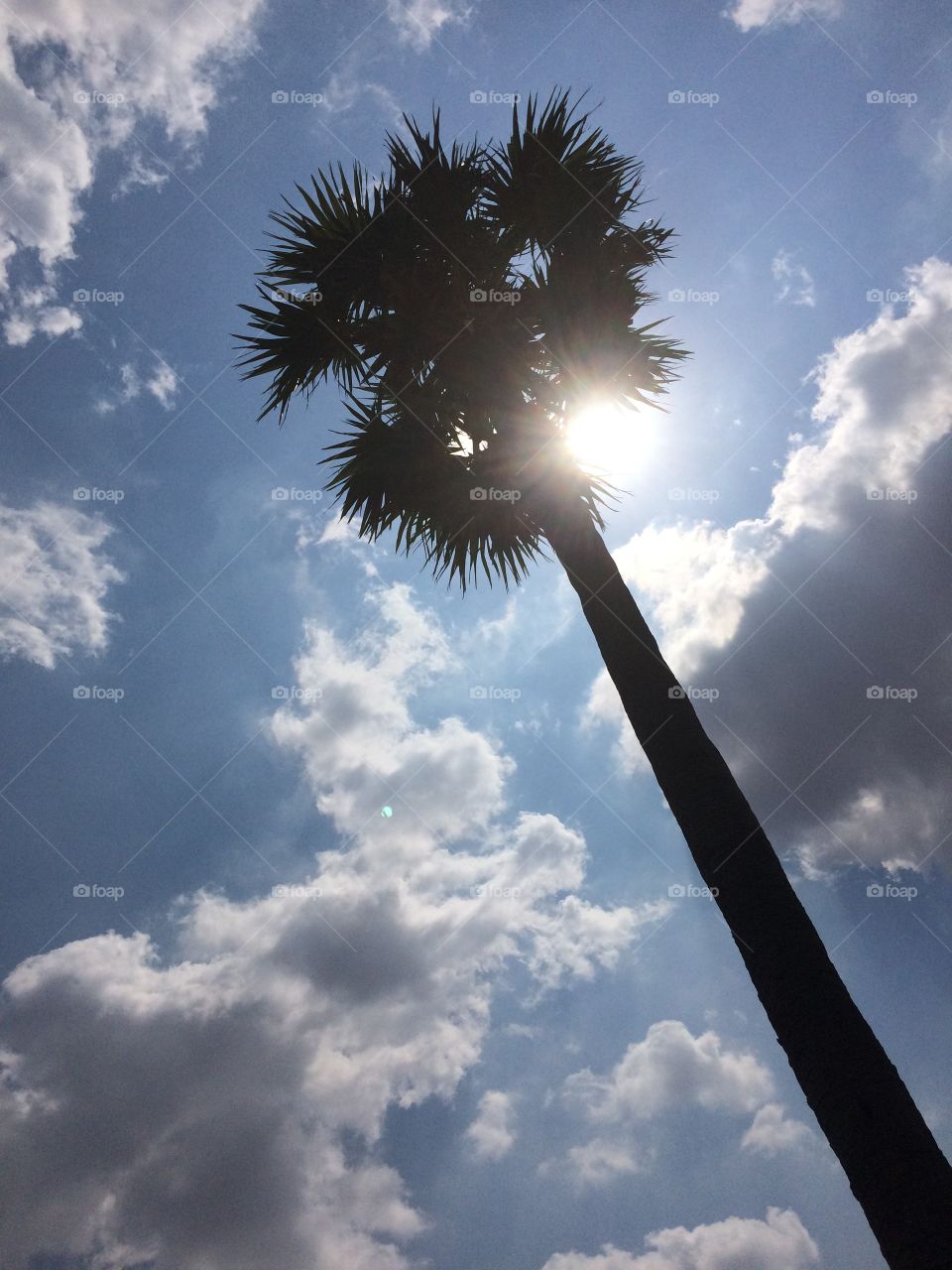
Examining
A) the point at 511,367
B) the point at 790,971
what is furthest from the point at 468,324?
the point at 790,971

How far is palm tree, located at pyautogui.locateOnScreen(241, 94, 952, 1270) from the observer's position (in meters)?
3.97

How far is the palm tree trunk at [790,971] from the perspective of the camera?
8.55 ft

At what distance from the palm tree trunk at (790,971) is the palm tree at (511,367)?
17 mm

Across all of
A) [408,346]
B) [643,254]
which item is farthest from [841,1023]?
[643,254]

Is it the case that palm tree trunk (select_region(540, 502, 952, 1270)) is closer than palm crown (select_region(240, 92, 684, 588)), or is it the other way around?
palm tree trunk (select_region(540, 502, 952, 1270))

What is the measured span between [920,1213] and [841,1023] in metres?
0.68

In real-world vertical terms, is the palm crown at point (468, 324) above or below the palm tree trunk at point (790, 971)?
above

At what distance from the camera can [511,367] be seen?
630cm

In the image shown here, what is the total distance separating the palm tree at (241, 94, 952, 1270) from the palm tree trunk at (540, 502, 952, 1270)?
0.05 feet

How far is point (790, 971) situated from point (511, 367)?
556cm

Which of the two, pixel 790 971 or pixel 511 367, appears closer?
pixel 790 971

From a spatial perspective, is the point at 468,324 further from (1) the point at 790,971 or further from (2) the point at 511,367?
(1) the point at 790,971

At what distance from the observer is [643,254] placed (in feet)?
24.4

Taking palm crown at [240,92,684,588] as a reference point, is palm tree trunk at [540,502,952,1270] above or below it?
below
